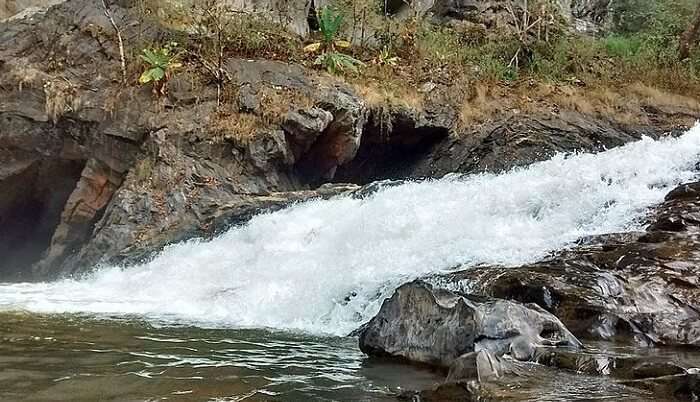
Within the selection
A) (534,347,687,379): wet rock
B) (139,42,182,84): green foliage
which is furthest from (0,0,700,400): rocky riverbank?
(534,347,687,379): wet rock

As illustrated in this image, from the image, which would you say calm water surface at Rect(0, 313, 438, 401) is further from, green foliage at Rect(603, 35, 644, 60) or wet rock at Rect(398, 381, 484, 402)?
green foliage at Rect(603, 35, 644, 60)

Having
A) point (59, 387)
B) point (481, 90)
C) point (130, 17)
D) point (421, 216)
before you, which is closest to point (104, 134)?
point (130, 17)

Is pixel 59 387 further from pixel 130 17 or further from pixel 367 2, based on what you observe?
pixel 367 2

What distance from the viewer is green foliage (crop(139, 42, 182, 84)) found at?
1460 centimetres

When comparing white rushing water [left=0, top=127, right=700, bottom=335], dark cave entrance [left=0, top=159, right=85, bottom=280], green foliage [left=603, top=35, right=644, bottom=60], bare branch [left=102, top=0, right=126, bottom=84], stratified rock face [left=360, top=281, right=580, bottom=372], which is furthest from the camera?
green foliage [left=603, top=35, right=644, bottom=60]

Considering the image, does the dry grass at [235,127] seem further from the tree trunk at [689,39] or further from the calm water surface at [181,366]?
the tree trunk at [689,39]

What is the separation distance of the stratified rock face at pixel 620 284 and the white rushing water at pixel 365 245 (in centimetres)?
75

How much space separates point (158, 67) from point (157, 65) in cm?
6

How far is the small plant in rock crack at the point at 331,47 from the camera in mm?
16605

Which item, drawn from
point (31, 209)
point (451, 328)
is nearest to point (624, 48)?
point (31, 209)

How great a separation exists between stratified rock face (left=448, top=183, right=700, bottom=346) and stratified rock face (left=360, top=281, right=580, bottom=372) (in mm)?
898

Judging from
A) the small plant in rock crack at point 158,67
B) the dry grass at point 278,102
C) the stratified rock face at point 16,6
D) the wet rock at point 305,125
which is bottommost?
the wet rock at point 305,125

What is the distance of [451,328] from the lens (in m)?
5.43

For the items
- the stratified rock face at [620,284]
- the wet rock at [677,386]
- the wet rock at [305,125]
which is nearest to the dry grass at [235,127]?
the wet rock at [305,125]
